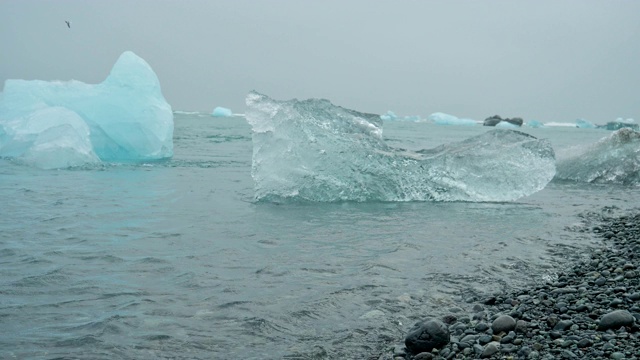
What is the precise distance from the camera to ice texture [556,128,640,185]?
43.1 feet

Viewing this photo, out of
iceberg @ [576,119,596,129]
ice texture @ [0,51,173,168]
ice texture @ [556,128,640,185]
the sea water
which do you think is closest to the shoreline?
the sea water

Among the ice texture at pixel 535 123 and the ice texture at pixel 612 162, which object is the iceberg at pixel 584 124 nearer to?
the ice texture at pixel 535 123

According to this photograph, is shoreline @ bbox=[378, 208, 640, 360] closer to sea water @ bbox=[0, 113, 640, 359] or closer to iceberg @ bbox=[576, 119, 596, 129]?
sea water @ bbox=[0, 113, 640, 359]

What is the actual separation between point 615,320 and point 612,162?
11.4 m

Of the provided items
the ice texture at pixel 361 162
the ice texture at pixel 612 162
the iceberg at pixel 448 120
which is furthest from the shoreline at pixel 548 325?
the iceberg at pixel 448 120

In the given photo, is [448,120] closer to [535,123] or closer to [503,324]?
[535,123]

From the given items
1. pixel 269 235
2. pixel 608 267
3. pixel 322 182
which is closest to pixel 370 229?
pixel 269 235

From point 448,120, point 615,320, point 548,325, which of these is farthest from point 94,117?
point 448,120

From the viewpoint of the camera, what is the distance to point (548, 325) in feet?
11.4

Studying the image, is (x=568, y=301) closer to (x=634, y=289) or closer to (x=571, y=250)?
(x=634, y=289)

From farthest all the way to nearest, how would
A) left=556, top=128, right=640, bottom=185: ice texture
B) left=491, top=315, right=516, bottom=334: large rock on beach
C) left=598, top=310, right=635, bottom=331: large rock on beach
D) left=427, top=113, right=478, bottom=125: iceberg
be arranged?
left=427, top=113, right=478, bottom=125: iceberg
left=556, top=128, right=640, bottom=185: ice texture
left=491, top=315, right=516, bottom=334: large rock on beach
left=598, top=310, right=635, bottom=331: large rock on beach

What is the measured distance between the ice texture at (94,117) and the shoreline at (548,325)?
35.8 feet

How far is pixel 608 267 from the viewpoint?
4.88m

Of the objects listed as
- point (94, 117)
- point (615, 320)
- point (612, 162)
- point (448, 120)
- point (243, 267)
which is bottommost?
point (243, 267)
